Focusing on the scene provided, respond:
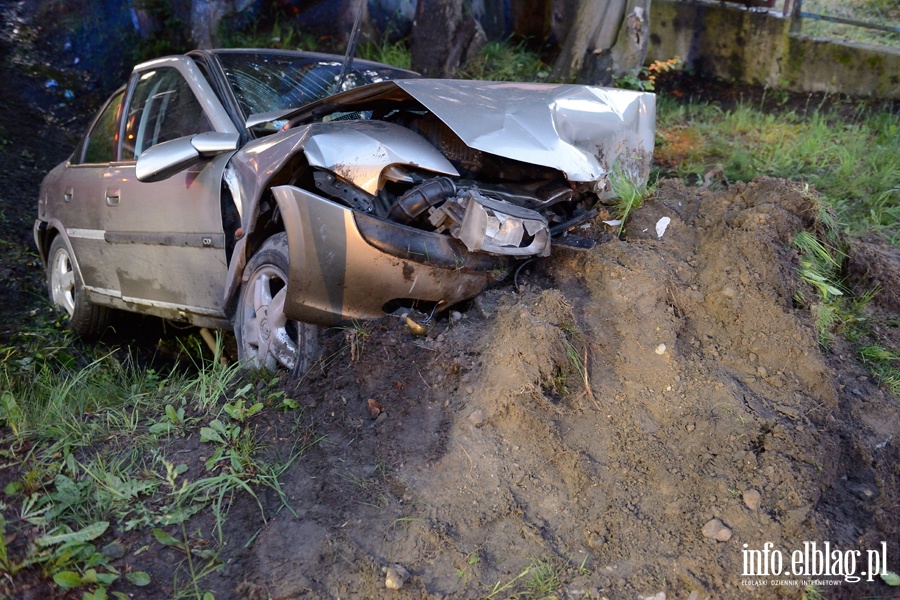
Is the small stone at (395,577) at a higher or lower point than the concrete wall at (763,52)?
lower

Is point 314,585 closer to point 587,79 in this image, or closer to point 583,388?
point 583,388

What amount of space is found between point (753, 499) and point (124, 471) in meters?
2.36

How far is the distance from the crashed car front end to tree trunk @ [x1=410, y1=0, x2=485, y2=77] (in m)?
4.21

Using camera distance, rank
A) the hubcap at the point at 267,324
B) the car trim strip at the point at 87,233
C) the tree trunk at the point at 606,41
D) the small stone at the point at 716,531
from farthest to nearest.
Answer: the tree trunk at the point at 606,41, the car trim strip at the point at 87,233, the hubcap at the point at 267,324, the small stone at the point at 716,531

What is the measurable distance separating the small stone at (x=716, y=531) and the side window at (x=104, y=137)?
13.0 ft

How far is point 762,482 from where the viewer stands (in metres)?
2.61

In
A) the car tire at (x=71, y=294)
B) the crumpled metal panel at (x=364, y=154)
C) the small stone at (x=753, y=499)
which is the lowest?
the car tire at (x=71, y=294)

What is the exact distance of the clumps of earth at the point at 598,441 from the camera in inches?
96.6

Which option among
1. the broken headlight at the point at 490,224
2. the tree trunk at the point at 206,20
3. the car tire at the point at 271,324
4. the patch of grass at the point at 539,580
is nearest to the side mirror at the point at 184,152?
the car tire at the point at 271,324

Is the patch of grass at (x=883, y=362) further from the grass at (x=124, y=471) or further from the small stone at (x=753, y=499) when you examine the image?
the grass at (x=124, y=471)

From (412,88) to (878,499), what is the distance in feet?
7.89

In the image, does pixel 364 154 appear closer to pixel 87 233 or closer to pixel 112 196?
pixel 112 196

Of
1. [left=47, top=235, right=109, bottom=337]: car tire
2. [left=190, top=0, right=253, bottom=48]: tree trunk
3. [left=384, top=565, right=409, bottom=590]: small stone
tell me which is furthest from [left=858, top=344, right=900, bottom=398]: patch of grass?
[left=190, top=0, right=253, bottom=48]: tree trunk

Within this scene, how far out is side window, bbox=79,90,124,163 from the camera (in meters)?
4.65
